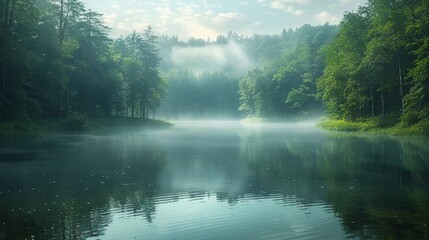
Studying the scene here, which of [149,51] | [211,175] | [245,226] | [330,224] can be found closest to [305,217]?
[330,224]

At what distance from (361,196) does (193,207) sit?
6.08 meters

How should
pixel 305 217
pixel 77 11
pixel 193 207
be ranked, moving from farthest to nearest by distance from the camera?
pixel 77 11 < pixel 193 207 < pixel 305 217

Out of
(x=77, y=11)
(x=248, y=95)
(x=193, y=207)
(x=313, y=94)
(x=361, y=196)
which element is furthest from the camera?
(x=248, y=95)

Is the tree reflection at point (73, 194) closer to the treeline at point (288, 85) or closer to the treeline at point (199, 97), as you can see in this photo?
the treeline at point (288, 85)

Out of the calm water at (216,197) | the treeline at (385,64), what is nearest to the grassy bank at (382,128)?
the treeline at (385,64)

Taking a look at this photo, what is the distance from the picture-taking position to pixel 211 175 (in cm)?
1964

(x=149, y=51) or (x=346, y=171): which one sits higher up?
(x=149, y=51)

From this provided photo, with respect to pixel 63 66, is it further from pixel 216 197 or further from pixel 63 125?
pixel 216 197

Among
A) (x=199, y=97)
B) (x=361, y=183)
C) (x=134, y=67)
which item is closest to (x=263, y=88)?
(x=134, y=67)

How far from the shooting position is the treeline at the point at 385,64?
42.5 meters

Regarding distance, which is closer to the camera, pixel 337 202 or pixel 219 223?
pixel 219 223

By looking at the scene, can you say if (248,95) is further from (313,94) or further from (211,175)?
(211,175)

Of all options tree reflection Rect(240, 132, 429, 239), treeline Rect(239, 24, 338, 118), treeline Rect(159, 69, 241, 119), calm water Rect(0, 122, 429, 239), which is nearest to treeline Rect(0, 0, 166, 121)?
calm water Rect(0, 122, 429, 239)

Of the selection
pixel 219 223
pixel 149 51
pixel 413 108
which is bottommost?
pixel 219 223
